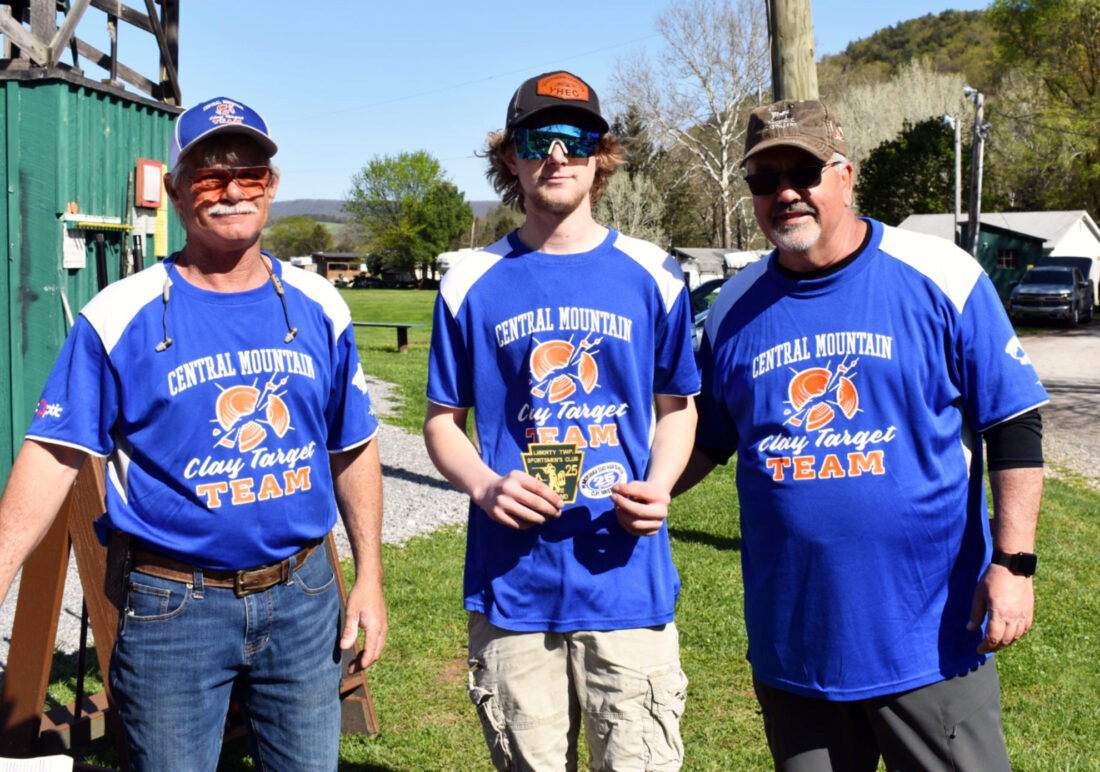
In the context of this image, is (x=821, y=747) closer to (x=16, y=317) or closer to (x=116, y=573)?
(x=116, y=573)

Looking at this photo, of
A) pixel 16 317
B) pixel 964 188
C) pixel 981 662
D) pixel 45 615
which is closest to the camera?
pixel 981 662

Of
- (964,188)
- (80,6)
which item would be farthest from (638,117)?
(80,6)

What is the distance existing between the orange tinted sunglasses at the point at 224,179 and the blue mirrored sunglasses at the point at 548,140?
2.39ft

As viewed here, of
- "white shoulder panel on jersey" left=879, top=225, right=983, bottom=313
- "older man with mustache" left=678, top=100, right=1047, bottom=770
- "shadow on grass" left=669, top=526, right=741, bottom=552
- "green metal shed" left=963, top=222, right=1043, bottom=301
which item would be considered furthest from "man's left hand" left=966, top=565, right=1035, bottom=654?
"green metal shed" left=963, top=222, right=1043, bottom=301

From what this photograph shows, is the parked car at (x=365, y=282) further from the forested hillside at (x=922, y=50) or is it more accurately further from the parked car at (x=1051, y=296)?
the parked car at (x=1051, y=296)

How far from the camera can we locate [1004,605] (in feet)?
8.47

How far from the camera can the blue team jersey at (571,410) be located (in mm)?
A: 2826

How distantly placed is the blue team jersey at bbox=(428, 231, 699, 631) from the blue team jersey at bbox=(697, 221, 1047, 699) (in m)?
0.34

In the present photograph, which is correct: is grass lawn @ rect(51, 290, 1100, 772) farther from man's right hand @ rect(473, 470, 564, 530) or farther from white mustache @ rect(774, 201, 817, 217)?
white mustache @ rect(774, 201, 817, 217)

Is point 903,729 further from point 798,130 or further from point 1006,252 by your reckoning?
point 1006,252

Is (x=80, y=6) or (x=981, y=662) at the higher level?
(x=80, y=6)

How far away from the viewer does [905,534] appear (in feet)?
8.70

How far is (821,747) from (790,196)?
1508mm

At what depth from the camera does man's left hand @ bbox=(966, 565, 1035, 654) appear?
258 centimetres
